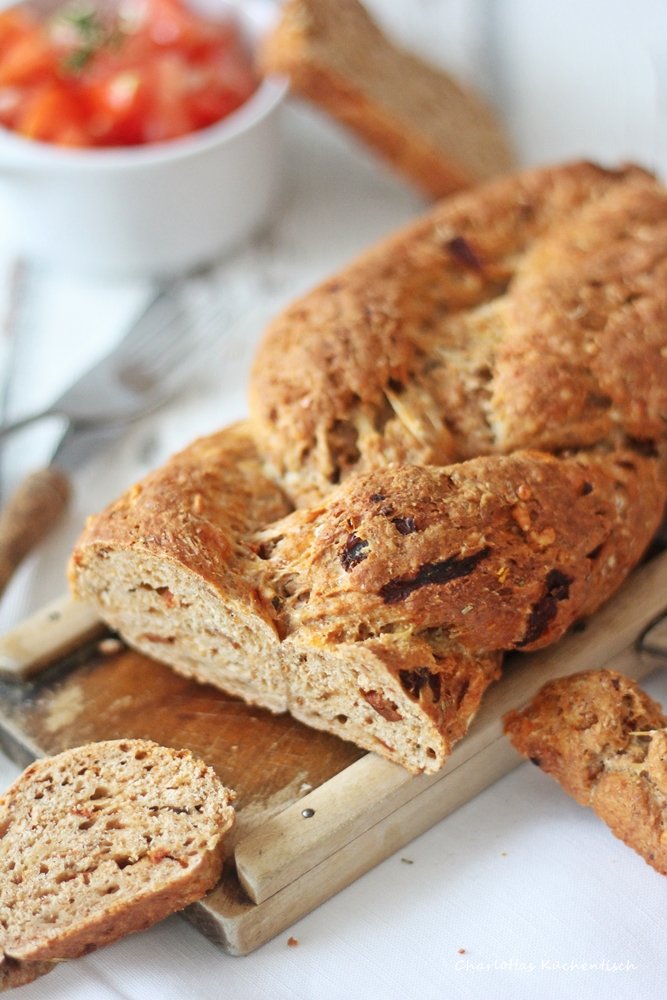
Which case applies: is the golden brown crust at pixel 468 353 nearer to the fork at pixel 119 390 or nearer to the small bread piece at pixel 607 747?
the small bread piece at pixel 607 747

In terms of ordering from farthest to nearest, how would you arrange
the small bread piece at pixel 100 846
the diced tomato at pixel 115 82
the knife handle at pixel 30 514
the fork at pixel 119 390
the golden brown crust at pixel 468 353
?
the diced tomato at pixel 115 82 < the fork at pixel 119 390 < the knife handle at pixel 30 514 < the golden brown crust at pixel 468 353 < the small bread piece at pixel 100 846

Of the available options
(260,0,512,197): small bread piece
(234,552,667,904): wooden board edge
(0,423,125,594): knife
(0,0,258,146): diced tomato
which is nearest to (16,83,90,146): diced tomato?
(0,0,258,146): diced tomato

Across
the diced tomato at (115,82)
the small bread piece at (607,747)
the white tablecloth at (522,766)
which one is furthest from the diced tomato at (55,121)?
the small bread piece at (607,747)

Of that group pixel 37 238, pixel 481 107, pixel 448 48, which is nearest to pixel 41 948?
pixel 37 238

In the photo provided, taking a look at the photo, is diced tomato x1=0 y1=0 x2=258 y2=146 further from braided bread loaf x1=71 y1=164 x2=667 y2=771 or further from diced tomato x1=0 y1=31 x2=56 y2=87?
braided bread loaf x1=71 y1=164 x2=667 y2=771

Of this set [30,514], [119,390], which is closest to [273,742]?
[30,514]

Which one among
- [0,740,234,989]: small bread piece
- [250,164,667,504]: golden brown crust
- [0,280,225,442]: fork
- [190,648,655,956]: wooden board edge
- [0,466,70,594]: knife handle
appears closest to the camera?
[0,740,234,989]: small bread piece
